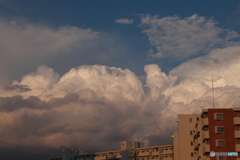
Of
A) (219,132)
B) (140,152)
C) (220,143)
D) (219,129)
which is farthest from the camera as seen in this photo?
→ (140,152)

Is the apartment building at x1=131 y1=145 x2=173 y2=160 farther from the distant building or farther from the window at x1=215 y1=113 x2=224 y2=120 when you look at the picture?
the window at x1=215 y1=113 x2=224 y2=120

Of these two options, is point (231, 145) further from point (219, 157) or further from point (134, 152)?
point (134, 152)

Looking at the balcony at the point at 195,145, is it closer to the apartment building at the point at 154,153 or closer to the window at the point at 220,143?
the window at the point at 220,143

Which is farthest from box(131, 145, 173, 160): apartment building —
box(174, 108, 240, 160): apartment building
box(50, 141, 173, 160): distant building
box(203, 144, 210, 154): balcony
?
box(203, 144, 210, 154): balcony

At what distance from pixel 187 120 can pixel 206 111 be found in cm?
2858

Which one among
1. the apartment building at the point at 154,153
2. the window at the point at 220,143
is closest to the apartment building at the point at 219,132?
the window at the point at 220,143

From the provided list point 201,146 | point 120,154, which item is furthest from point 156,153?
point 201,146

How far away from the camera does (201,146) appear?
124688 millimetres

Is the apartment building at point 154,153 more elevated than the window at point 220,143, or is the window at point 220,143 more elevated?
the apartment building at point 154,153

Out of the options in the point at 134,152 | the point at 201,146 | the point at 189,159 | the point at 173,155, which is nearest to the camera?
the point at 201,146

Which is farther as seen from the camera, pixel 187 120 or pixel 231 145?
pixel 187 120

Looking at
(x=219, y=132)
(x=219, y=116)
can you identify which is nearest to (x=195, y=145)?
(x=219, y=132)

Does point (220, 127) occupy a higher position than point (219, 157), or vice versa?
point (220, 127)

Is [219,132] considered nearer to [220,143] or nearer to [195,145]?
[220,143]
